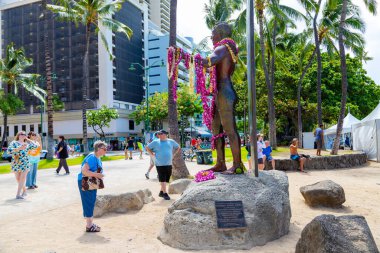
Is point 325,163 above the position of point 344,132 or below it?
below

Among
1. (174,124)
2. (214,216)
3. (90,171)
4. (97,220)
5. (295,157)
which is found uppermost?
(174,124)

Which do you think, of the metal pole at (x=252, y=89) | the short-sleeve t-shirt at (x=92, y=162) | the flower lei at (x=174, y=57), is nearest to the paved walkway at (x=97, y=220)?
the short-sleeve t-shirt at (x=92, y=162)

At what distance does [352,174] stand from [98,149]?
35.9ft

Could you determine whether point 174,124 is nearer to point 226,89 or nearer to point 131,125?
point 226,89

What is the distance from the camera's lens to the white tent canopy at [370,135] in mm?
17469

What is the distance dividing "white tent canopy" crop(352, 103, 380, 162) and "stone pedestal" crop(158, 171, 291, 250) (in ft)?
47.1

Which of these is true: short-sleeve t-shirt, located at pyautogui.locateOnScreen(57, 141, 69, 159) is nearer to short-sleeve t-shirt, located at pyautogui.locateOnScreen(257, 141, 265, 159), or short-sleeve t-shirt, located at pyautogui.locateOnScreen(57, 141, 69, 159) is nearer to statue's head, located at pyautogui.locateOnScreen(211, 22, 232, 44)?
short-sleeve t-shirt, located at pyautogui.locateOnScreen(257, 141, 265, 159)

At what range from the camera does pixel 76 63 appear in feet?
180

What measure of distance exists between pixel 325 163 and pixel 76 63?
48.4 meters

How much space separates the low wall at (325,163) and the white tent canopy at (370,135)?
1716 mm

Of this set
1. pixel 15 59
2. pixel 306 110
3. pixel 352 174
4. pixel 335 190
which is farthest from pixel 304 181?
pixel 15 59

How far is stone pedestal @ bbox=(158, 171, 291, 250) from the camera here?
4844 millimetres

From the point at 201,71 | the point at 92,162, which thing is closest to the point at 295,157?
the point at 201,71

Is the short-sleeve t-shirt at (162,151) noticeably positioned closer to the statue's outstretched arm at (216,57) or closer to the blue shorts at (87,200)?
the blue shorts at (87,200)
